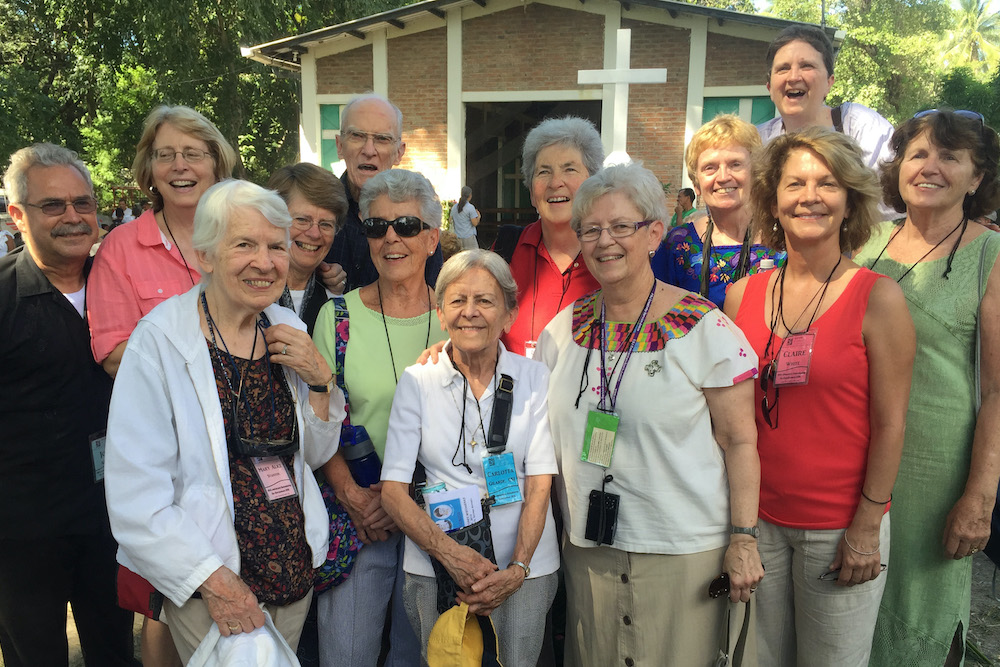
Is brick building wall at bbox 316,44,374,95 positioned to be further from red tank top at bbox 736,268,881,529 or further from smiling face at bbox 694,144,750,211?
red tank top at bbox 736,268,881,529

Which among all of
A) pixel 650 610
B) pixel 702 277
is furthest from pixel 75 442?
pixel 702 277

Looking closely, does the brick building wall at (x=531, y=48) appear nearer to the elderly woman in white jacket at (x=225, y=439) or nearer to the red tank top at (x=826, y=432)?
the red tank top at (x=826, y=432)

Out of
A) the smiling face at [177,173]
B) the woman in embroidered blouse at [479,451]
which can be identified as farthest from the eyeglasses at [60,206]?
the woman in embroidered blouse at [479,451]

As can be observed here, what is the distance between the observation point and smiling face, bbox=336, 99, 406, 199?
137 inches

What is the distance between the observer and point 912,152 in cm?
259

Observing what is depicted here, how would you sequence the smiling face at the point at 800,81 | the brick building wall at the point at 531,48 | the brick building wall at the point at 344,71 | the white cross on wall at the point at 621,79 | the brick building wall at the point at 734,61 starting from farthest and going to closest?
the brick building wall at the point at 344,71 → the brick building wall at the point at 531,48 → the brick building wall at the point at 734,61 → the white cross on wall at the point at 621,79 → the smiling face at the point at 800,81

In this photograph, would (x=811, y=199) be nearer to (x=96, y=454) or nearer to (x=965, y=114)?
(x=965, y=114)

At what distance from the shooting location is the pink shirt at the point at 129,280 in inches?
97.3

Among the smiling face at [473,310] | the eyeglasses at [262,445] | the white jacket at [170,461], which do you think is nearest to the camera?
the white jacket at [170,461]

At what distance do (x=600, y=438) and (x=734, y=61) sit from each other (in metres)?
11.5

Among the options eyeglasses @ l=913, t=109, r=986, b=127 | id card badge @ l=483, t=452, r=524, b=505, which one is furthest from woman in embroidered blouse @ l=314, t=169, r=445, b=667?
eyeglasses @ l=913, t=109, r=986, b=127

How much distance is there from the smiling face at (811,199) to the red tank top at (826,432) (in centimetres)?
20

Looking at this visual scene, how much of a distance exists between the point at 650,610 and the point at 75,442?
93.2 inches

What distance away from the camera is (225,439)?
6.34 ft
